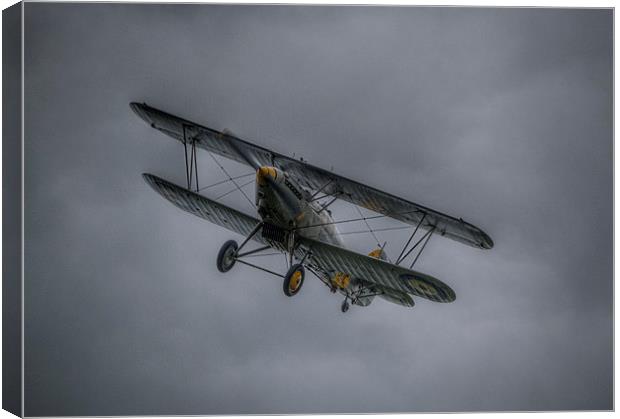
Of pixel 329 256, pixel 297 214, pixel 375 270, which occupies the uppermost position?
pixel 297 214

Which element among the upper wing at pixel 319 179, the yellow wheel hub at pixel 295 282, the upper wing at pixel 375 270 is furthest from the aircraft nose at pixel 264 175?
the yellow wheel hub at pixel 295 282

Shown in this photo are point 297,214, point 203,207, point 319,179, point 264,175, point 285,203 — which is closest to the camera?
point 264,175

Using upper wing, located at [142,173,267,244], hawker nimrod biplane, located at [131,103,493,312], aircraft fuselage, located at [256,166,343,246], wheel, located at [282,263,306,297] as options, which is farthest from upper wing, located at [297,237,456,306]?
upper wing, located at [142,173,267,244]

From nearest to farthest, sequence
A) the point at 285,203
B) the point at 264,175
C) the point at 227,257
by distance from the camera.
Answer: the point at 264,175 → the point at 285,203 → the point at 227,257

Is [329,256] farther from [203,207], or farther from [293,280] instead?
[203,207]

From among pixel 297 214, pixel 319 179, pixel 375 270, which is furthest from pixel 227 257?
pixel 375 270

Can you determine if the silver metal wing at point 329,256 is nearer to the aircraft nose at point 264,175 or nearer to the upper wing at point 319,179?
the upper wing at point 319,179
